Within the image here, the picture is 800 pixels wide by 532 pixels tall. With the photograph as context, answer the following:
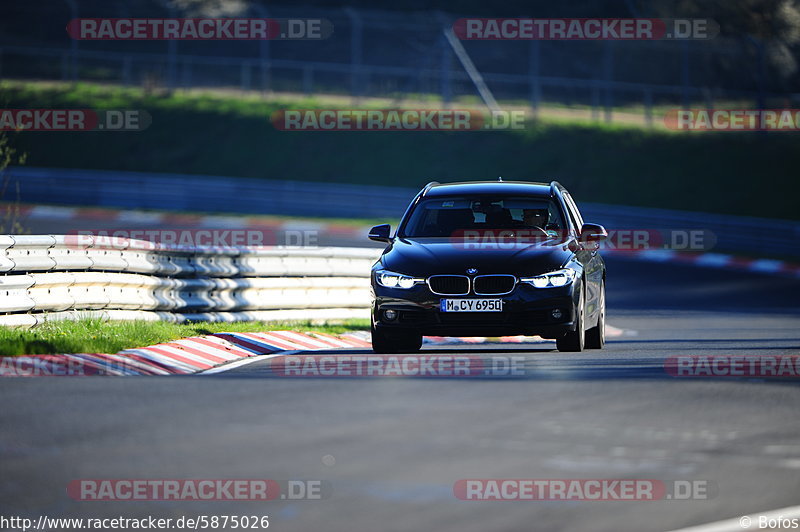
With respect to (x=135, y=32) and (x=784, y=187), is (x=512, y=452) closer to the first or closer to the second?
(x=784, y=187)

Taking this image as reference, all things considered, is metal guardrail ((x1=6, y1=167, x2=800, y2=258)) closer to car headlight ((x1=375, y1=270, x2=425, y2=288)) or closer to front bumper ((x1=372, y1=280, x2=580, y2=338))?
car headlight ((x1=375, y1=270, x2=425, y2=288))

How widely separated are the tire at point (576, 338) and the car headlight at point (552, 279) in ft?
0.94

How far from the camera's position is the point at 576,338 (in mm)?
13281
